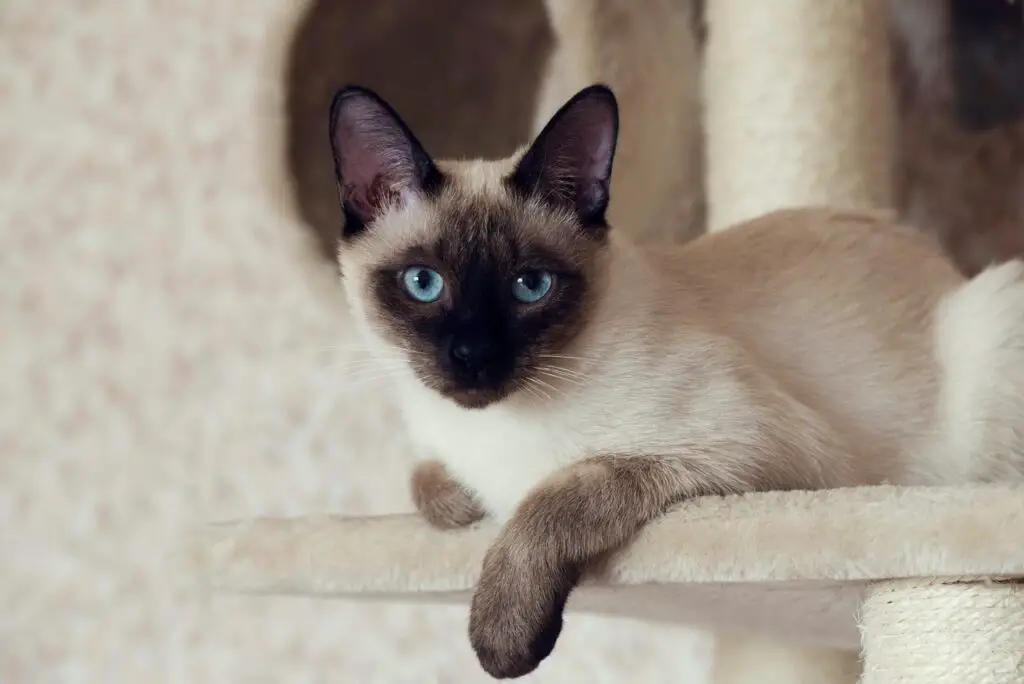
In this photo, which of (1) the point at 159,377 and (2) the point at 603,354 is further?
(1) the point at 159,377

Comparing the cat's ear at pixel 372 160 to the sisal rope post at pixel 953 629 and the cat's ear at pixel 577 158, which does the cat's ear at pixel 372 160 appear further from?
the sisal rope post at pixel 953 629

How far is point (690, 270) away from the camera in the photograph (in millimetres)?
1107

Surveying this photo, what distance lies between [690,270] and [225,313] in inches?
39.1

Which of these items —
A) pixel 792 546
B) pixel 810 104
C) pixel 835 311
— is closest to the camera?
pixel 792 546

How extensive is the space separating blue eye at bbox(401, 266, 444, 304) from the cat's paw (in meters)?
0.26

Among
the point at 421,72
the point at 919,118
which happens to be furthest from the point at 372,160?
the point at 919,118

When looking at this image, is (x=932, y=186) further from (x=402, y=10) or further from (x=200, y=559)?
(x=200, y=559)

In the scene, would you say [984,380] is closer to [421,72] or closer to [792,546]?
[792,546]

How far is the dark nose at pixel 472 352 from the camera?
876 mm

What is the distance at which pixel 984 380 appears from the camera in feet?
3.45

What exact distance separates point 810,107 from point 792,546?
860mm

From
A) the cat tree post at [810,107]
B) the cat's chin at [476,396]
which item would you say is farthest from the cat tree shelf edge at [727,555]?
the cat tree post at [810,107]

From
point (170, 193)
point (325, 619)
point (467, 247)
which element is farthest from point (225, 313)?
point (467, 247)

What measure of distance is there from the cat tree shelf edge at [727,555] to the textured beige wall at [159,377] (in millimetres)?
643
